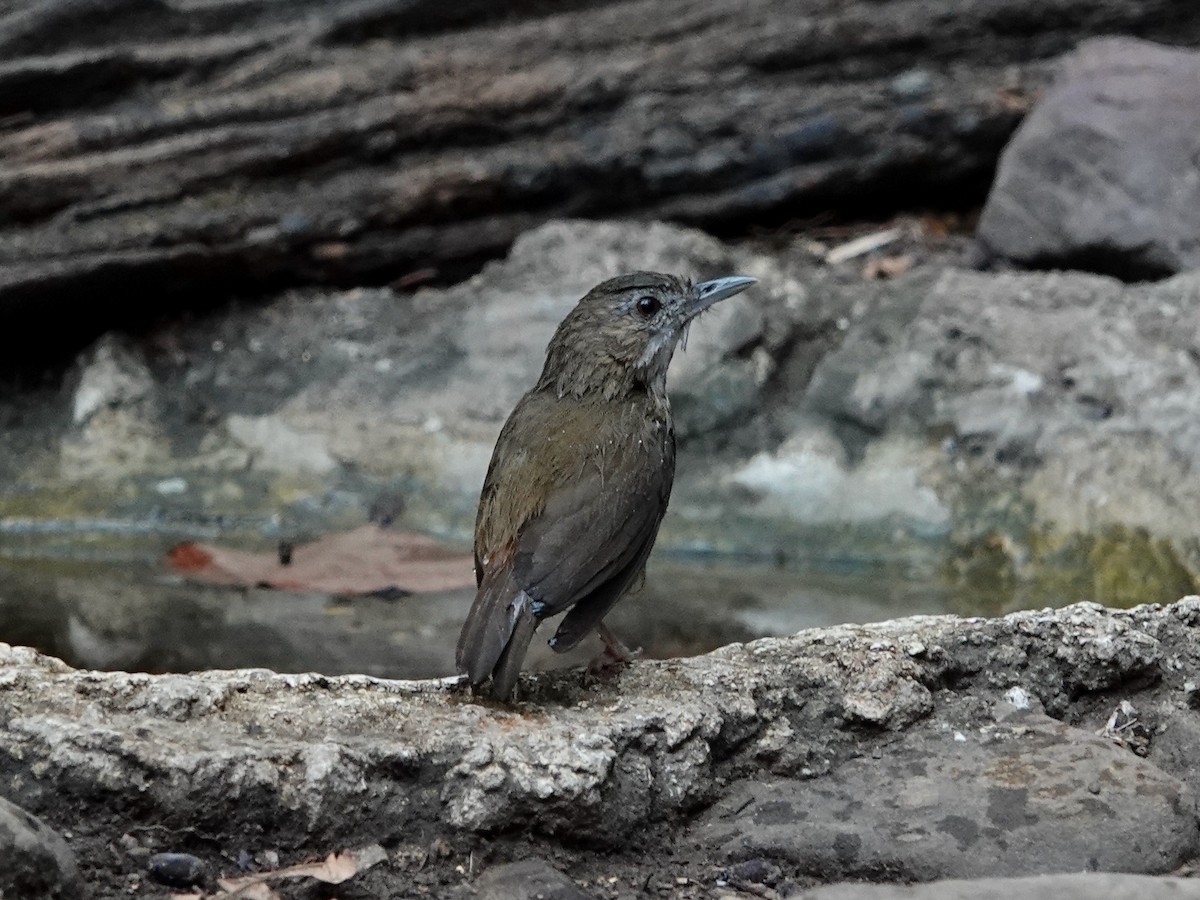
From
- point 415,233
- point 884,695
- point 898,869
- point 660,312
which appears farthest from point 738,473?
point 898,869

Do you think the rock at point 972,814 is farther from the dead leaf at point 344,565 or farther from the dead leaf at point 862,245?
the dead leaf at point 862,245

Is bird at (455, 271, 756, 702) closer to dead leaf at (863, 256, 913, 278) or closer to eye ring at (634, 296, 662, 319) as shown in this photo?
eye ring at (634, 296, 662, 319)

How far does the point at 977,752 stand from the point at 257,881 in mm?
1427

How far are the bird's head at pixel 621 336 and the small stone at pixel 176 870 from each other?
1949 millimetres

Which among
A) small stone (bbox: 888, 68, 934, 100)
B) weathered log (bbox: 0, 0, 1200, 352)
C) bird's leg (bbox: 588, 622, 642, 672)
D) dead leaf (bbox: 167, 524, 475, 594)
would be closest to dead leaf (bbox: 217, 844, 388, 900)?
bird's leg (bbox: 588, 622, 642, 672)

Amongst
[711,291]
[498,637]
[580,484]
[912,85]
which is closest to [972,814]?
[498,637]

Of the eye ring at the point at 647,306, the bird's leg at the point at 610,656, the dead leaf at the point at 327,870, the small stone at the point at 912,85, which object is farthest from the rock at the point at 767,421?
the dead leaf at the point at 327,870

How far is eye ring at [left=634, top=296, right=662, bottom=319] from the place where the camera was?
454 cm

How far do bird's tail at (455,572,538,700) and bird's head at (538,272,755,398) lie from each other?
1002 mm

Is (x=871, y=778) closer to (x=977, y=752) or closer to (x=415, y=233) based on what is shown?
(x=977, y=752)

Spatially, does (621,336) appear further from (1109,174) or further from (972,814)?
(1109,174)

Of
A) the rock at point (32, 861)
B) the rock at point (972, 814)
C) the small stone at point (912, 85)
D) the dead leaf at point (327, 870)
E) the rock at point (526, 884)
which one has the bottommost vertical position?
the small stone at point (912, 85)

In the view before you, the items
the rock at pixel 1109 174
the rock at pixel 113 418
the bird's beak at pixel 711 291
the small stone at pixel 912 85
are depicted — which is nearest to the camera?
the bird's beak at pixel 711 291

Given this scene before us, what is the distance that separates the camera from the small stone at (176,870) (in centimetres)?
265
